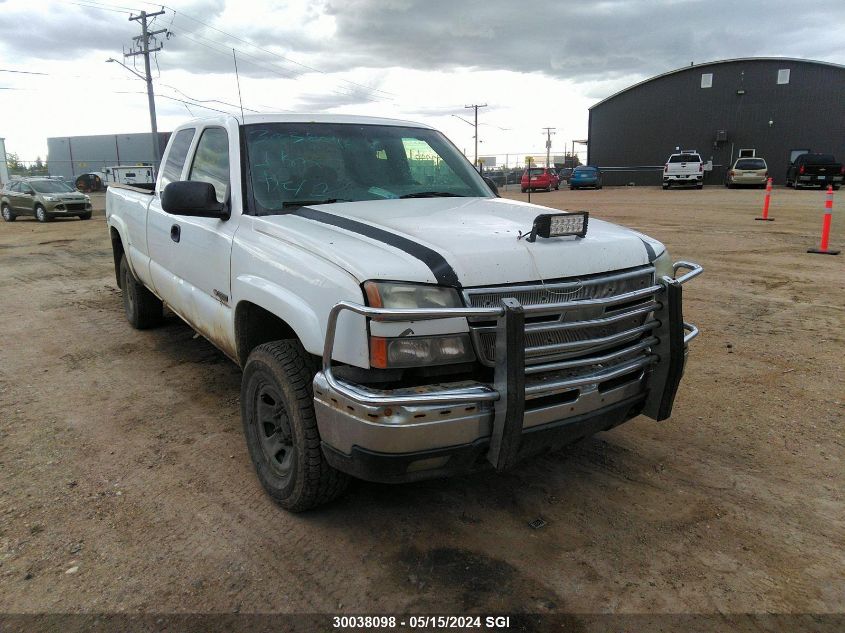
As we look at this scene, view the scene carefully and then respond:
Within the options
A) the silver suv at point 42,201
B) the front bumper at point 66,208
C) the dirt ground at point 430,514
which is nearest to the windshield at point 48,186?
the silver suv at point 42,201

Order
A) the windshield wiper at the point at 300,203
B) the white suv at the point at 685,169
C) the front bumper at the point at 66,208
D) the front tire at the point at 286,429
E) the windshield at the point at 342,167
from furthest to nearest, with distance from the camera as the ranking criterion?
the white suv at the point at 685,169 < the front bumper at the point at 66,208 < the windshield at the point at 342,167 < the windshield wiper at the point at 300,203 < the front tire at the point at 286,429

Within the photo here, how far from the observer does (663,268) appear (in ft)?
10.6

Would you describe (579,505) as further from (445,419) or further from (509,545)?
(445,419)

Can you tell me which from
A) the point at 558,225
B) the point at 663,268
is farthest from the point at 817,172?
the point at 558,225

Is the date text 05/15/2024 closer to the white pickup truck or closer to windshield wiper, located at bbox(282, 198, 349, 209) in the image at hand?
the white pickup truck

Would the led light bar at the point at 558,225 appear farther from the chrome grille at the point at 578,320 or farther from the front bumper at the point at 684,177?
the front bumper at the point at 684,177

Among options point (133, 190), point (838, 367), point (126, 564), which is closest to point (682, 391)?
point (838, 367)

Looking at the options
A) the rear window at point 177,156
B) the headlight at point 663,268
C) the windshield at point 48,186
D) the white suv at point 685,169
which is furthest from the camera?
the white suv at point 685,169

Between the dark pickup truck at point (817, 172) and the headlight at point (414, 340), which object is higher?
the dark pickup truck at point (817, 172)

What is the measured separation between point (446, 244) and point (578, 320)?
2.14ft

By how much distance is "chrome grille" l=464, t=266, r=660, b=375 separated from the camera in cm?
247

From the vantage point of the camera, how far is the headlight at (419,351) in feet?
7.66

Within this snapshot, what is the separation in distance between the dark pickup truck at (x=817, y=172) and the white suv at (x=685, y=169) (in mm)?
4509

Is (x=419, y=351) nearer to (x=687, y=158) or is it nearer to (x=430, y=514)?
(x=430, y=514)
